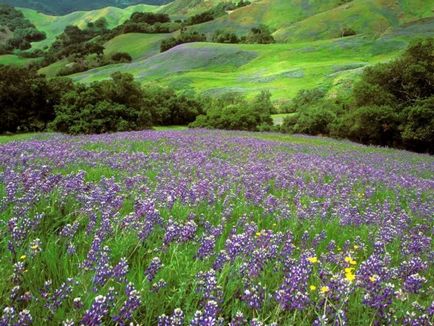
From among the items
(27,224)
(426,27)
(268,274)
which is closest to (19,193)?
(27,224)

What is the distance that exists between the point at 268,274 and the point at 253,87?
66.9 meters

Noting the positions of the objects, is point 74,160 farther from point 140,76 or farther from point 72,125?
point 140,76

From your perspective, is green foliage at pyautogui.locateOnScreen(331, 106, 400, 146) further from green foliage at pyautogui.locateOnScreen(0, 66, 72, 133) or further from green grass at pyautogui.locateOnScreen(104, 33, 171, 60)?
green grass at pyautogui.locateOnScreen(104, 33, 171, 60)

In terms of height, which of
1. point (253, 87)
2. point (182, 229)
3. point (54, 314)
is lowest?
point (253, 87)

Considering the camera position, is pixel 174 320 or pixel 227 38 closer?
pixel 174 320

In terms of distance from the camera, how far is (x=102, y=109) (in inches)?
1192

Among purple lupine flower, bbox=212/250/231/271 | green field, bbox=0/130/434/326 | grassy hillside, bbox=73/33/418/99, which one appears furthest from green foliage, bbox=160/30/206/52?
purple lupine flower, bbox=212/250/231/271

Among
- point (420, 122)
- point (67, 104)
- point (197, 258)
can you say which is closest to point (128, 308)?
point (197, 258)

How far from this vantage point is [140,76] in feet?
294

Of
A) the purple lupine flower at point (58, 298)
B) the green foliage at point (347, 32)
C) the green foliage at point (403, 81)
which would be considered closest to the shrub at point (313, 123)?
the green foliage at point (403, 81)

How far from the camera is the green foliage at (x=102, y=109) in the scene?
29734 millimetres

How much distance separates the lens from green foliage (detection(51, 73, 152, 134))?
97.6 ft

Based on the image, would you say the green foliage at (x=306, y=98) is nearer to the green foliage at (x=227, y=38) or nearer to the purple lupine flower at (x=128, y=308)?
the purple lupine flower at (x=128, y=308)

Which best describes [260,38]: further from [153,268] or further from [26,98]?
[153,268]
